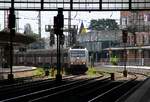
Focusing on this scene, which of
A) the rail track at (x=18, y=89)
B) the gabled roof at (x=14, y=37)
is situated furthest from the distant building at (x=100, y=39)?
the rail track at (x=18, y=89)

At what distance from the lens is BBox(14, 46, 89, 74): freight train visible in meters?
58.3

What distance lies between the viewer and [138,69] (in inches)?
2918

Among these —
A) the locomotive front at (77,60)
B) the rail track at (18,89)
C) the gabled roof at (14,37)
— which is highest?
the gabled roof at (14,37)

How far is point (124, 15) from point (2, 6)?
8654 cm

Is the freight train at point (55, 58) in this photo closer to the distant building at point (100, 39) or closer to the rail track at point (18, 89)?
the rail track at point (18, 89)

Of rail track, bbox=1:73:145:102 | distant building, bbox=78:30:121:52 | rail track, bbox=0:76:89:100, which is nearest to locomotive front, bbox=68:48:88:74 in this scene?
rail track, bbox=0:76:89:100

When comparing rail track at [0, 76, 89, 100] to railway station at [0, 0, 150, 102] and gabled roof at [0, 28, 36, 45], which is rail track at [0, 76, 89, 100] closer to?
railway station at [0, 0, 150, 102]

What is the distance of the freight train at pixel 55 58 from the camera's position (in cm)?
5828

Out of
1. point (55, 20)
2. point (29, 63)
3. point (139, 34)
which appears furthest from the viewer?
point (139, 34)

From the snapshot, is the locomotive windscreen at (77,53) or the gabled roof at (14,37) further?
the locomotive windscreen at (77,53)

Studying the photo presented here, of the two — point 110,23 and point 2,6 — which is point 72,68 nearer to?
point 2,6

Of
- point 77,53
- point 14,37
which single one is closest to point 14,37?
point 14,37

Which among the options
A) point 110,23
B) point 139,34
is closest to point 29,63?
point 139,34

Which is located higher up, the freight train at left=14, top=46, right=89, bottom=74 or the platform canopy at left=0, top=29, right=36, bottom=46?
the platform canopy at left=0, top=29, right=36, bottom=46
